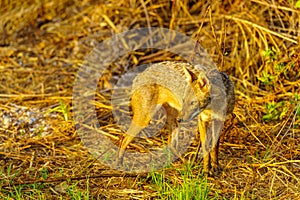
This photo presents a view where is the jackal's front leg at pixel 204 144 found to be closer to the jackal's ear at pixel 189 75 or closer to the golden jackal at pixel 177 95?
the golden jackal at pixel 177 95

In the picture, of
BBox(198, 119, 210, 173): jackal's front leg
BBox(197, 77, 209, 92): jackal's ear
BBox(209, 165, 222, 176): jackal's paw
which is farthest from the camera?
BBox(209, 165, 222, 176): jackal's paw

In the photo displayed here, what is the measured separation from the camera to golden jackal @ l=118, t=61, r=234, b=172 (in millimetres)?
3744

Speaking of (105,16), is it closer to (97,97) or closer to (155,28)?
(155,28)

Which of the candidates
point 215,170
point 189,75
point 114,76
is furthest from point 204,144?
point 114,76

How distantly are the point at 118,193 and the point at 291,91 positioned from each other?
231cm

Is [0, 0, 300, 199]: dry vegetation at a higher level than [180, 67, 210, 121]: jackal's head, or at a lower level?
lower

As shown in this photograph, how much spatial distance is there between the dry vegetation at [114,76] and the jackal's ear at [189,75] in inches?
12.3

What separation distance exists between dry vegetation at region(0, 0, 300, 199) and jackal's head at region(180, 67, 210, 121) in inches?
14.0

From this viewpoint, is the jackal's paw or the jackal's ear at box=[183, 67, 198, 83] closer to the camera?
the jackal's ear at box=[183, 67, 198, 83]

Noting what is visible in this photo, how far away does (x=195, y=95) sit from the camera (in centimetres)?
374

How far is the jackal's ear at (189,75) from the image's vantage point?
3.78 meters

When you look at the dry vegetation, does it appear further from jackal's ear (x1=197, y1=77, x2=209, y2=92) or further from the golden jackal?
jackal's ear (x1=197, y1=77, x2=209, y2=92)

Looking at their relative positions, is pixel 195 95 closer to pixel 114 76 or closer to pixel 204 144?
pixel 204 144

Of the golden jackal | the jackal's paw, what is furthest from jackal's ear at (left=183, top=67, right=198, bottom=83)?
the jackal's paw
